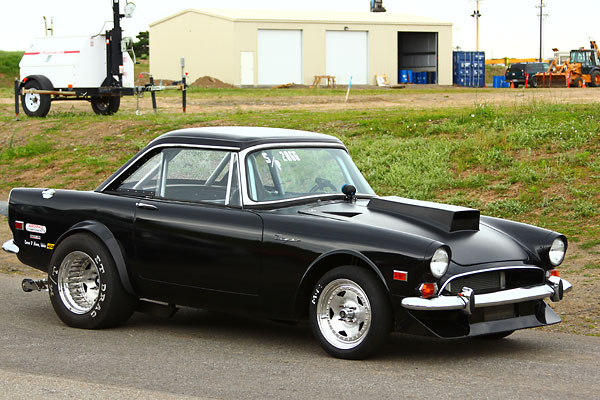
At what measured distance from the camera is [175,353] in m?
6.37

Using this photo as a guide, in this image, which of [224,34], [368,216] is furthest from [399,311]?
[224,34]

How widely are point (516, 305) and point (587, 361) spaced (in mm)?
580

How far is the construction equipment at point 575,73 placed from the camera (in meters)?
51.7

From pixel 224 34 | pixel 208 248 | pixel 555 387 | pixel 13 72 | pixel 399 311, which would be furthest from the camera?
pixel 13 72

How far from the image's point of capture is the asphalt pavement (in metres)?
5.35

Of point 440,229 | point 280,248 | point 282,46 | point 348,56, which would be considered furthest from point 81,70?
point 348,56

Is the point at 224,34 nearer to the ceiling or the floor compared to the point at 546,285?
nearer to the ceiling

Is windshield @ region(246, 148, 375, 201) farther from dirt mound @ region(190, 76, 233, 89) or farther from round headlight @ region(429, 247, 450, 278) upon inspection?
dirt mound @ region(190, 76, 233, 89)

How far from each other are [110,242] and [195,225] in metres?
0.78

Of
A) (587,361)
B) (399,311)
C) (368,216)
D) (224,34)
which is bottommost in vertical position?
(587,361)

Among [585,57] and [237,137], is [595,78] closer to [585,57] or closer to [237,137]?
[585,57]

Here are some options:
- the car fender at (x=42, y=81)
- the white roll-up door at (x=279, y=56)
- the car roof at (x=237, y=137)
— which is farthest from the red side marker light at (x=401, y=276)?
the white roll-up door at (x=279, y=56)

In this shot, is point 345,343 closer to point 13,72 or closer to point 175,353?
point 175,353

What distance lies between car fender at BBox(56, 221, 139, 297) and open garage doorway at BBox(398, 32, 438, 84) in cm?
5023
